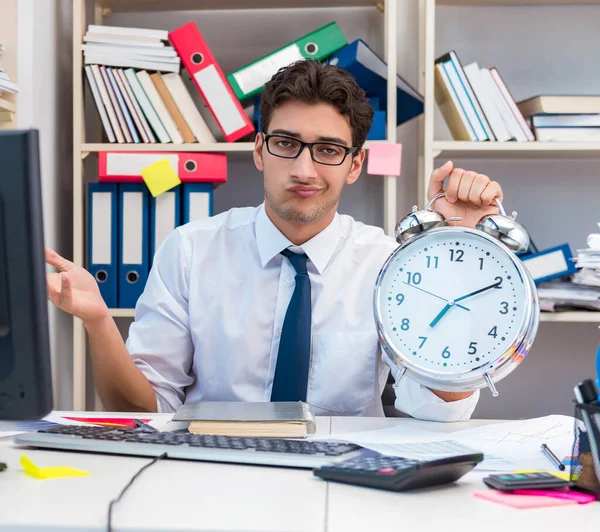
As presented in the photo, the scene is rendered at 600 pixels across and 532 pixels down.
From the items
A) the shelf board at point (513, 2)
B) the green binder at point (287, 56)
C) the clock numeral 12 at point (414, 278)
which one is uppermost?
the shelf board at point (513, 2)

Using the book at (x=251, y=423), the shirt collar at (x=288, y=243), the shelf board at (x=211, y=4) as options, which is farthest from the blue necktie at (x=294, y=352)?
the shelf board at (x=211, y=4)

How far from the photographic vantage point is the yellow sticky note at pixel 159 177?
7.41 ft

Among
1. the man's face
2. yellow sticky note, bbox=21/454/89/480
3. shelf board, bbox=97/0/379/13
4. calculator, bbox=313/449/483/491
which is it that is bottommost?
yellow sticky note, bbox=21/454/89/480

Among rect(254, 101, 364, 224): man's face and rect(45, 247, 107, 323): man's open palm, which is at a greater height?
rect(254, 101, 364, 224): man's face

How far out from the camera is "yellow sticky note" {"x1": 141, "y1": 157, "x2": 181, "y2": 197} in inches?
89.0

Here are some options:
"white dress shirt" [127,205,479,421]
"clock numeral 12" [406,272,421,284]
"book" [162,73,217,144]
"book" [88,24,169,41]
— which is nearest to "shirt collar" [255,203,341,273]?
"white dress shirt" [127,205,479,421]

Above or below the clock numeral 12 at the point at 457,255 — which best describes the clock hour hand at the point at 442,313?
below

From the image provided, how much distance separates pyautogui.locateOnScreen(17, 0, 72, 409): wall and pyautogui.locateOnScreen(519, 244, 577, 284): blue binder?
1514mm

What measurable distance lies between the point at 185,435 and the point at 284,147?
34.0 inches

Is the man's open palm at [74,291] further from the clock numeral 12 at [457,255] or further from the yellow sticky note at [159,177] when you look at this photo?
the yellow sticky note at [159,177]

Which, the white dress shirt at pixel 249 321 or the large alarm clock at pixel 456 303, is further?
the white dress shirt at pixel 249 321

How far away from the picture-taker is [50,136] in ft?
7.72

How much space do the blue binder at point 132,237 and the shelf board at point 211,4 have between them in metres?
0.68

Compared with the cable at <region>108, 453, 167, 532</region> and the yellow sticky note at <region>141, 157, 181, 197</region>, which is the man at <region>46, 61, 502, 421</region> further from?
the cable at <region>108, 453, 167, 532</region>
